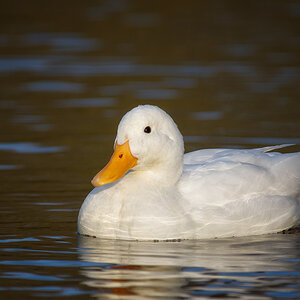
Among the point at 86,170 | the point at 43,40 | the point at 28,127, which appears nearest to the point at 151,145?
the point at 86,170

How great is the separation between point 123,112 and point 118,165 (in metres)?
7.88

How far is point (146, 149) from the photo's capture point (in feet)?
31.2

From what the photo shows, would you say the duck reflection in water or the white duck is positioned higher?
the white duck

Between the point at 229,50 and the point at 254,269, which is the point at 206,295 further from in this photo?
the point at 229,50

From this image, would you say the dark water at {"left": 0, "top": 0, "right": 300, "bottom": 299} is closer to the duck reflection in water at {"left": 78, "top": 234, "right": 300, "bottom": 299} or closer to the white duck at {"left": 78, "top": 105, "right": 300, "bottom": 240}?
the duck reflection in water at {"left": 78, "top": 234, "right": 300, "bottom": 299}

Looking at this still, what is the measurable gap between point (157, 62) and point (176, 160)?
1427 centimetres

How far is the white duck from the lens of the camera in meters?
9.52

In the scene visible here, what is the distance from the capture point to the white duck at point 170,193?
31.2 ft

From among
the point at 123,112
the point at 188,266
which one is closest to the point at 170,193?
the point at 188,266

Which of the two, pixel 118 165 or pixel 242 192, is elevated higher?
pixel 118 165

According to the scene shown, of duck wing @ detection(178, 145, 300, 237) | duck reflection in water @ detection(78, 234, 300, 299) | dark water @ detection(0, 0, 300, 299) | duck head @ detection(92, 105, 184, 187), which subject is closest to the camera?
duck reflection in water @ detection(78, 234, 300, 299)

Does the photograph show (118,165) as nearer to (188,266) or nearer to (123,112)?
(188,266)

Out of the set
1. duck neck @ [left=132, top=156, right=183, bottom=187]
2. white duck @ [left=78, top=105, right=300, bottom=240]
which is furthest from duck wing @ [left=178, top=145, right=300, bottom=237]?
duck neck @ [left=132, top=156, right=183, bottom=187]

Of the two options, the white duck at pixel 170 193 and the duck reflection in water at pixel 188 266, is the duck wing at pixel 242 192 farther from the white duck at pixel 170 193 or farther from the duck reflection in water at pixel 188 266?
the duck reflection in water at pixel 188 266
